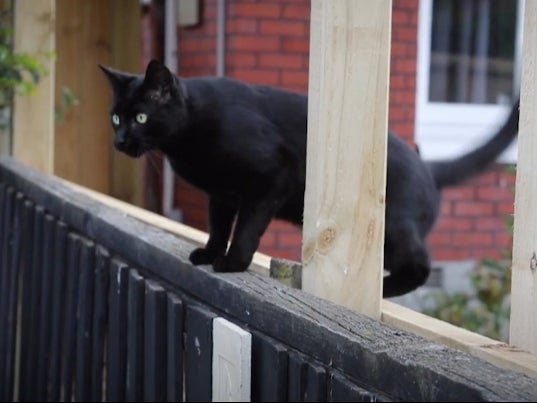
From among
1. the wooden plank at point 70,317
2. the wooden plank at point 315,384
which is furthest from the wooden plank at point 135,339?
the wooden plank at point 315,384

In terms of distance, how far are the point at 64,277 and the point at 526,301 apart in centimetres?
171

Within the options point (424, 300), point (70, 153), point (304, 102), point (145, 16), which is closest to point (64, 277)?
point (304, 102)

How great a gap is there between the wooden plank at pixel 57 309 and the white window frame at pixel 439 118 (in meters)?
2.81

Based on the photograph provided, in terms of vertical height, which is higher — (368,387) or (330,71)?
(330,71)

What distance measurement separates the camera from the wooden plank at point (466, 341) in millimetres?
1259

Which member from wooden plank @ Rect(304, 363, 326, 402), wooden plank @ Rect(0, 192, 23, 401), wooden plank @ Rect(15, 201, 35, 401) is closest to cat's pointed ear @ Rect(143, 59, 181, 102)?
wooden plank @ Rect(304, 363, 326, 402)

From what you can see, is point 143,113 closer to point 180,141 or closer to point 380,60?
point 180,141

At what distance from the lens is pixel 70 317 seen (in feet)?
8.81

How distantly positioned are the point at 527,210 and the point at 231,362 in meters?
0.54

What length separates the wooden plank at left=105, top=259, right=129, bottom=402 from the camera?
224 centimetres

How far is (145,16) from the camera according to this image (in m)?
5.54

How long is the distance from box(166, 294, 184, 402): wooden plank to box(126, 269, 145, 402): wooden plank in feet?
0.60

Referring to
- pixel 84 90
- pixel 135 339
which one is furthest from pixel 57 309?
pixel 84 90

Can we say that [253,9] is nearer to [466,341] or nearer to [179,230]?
[179,230]
